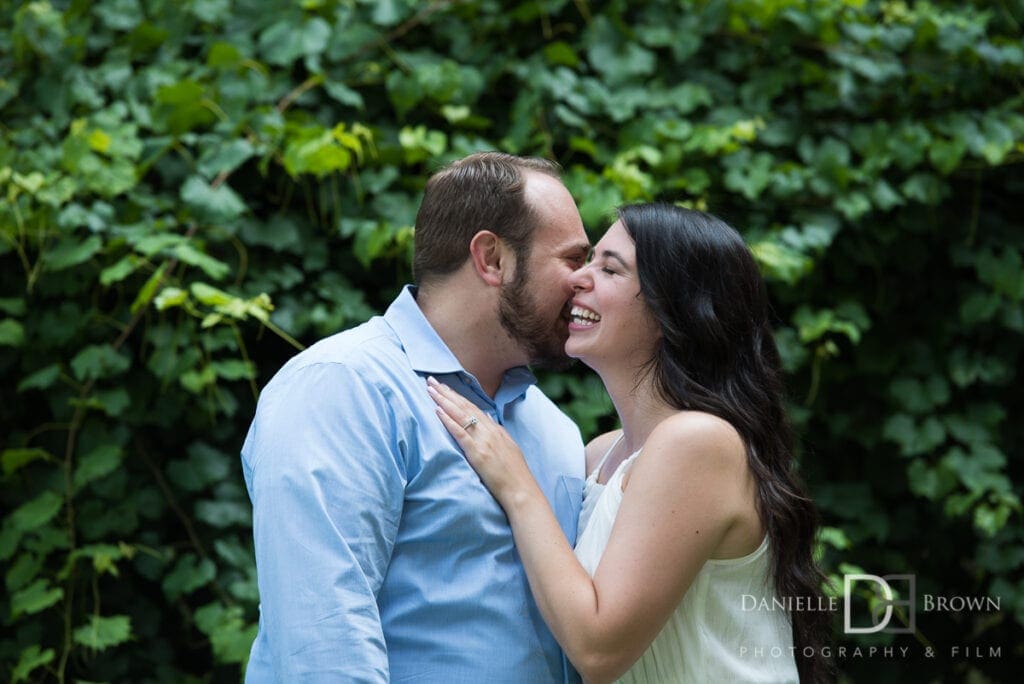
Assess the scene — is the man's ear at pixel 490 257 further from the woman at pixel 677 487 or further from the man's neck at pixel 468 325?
the woman at pixel 677 487

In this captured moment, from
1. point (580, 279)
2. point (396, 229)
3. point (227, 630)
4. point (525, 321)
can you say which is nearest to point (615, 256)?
point (580, 279)

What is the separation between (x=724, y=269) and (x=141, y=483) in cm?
174

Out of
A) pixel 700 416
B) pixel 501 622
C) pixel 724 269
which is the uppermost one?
pixel 724 269

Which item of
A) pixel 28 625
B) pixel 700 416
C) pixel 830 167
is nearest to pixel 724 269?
pixel 700 416

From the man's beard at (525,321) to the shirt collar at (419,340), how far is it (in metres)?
0.13

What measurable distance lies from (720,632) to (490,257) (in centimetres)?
79

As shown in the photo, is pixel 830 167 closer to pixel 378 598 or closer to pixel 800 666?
pixel 800 666

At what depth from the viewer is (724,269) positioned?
2.12 m

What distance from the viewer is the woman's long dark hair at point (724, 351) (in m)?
2.05

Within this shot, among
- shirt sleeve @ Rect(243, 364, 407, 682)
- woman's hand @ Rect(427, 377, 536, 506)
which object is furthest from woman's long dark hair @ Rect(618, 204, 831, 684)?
shirt sleeve @ Rect(243, 364, 407, 682)

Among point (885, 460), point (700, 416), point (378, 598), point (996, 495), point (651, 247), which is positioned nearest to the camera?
point (378, 598)

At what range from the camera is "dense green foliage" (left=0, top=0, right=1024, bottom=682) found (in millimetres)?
2975

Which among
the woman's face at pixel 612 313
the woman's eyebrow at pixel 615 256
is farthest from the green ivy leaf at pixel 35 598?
the woman's eyebrow at pixel 615 256

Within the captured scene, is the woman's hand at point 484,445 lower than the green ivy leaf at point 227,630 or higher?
higher
